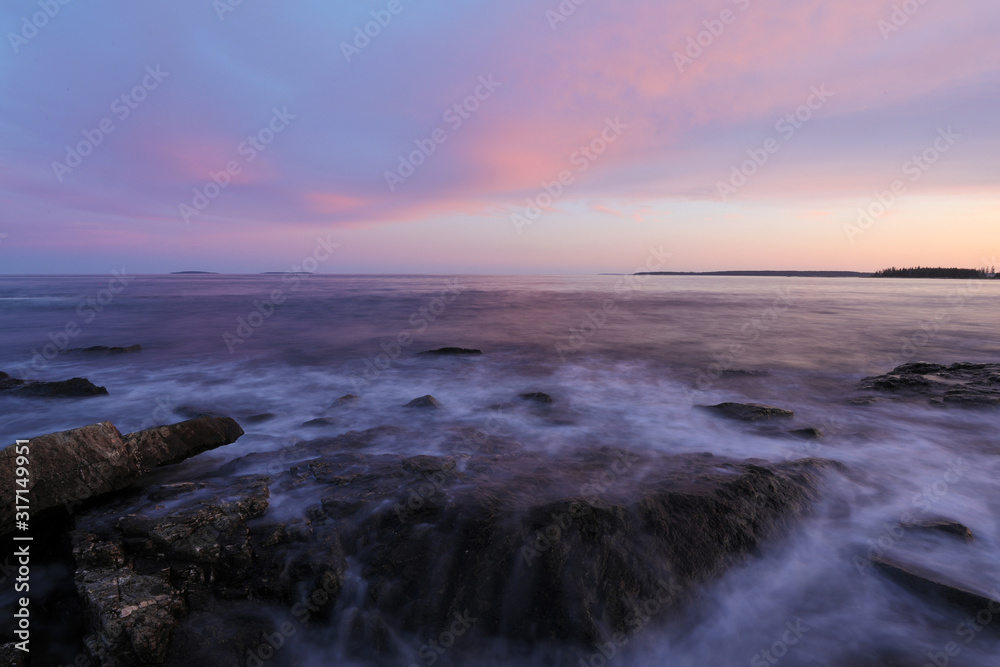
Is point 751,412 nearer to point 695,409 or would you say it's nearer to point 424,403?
point 695,409

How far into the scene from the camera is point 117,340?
15.6 metres

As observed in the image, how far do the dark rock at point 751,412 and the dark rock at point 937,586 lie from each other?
328 cm

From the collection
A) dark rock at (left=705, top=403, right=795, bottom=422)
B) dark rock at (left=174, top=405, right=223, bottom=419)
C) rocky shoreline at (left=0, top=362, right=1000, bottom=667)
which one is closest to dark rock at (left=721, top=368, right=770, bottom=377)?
dark rock at (left=705, top=403, right=795, bottom=422)

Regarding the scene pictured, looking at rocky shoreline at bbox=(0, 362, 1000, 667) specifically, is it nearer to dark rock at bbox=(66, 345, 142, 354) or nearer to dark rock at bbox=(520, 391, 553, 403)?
dark rock at bbox=(520, 391, 553, 403)

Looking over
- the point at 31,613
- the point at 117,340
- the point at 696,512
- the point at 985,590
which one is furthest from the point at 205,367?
the point at 985,590

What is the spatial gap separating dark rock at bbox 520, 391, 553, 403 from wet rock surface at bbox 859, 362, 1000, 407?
6361 millimetres

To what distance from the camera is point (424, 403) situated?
7820 mm

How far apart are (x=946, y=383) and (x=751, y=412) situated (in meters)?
5.10

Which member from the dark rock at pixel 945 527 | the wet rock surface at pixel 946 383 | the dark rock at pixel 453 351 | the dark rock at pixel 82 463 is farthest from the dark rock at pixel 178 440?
the wet rock surface at pixel 946 383

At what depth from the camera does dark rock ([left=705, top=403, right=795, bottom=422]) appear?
689 centimetres

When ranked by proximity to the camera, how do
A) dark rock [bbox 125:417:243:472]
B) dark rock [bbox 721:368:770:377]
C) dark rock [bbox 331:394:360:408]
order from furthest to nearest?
dark rock [bbox 721:368:770:377] → dark rock [bbox 331:394:360:408] → dark rock [bbox 125:417:243:472]

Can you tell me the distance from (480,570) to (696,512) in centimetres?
200

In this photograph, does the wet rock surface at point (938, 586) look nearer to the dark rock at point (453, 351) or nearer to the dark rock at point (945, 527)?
the dark rock at point (945, 527)

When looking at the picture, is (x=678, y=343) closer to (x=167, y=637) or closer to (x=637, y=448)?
(x=637, y=448)
